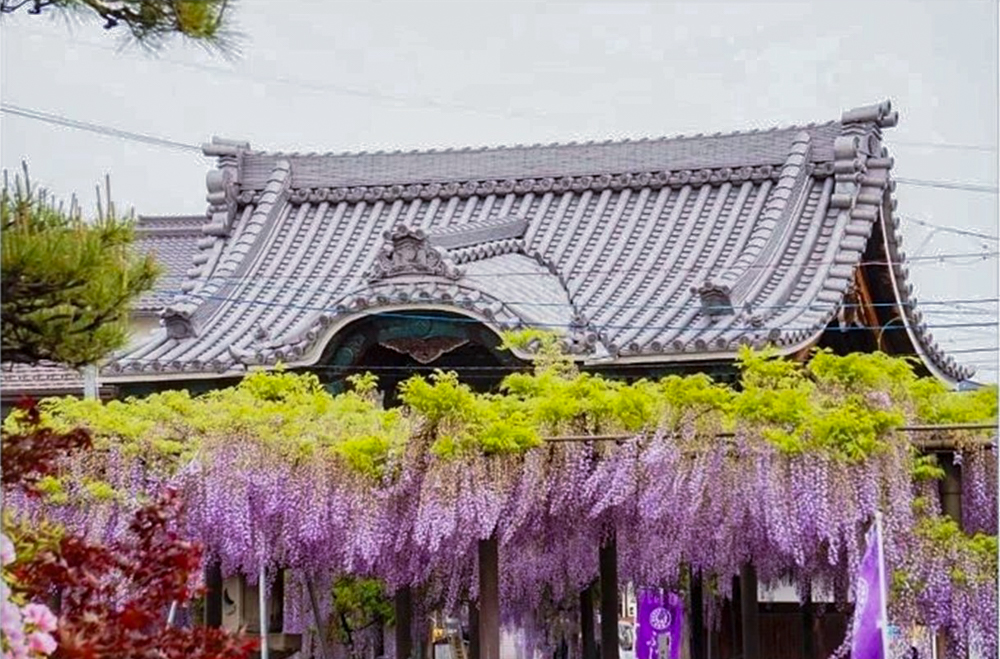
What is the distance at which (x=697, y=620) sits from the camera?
49.2 feet

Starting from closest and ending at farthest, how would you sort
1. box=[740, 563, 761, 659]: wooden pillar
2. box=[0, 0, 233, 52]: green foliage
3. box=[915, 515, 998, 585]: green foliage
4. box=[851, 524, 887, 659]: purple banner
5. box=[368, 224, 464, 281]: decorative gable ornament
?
1. box=[0, 0, 233, 52]: green foliage
2. box=[851, 524, 887, 659]: purple banner
3. box=[915, 515, 998, 585]: green foliage
4. box=[740, 563, 761, 659]: wooden pillar
5. box=[368, 224, 464, 281]: decorative gable ornament

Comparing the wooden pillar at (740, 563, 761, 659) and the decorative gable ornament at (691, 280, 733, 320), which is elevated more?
the decorative gable ornament at (691, 280, 733, 320)

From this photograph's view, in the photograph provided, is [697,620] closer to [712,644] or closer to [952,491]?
[712,644]

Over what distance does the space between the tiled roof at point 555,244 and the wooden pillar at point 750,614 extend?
314 cm

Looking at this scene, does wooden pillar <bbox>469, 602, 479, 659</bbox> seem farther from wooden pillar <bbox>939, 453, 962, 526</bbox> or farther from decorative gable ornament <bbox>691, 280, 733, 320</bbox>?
wooden pillar <bbox>939, 453, 962, 526</bbox>

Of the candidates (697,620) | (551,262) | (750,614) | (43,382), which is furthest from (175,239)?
(750,614)

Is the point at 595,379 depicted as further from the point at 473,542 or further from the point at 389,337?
the point at 389,337

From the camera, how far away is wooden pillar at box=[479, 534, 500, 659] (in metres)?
10.5

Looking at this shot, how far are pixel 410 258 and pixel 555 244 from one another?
9.28ft

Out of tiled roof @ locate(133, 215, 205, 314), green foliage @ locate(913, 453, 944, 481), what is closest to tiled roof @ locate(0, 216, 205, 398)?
tiled roof @ locate(133, 215, 205, 314)

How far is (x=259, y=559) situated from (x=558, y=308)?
496cm

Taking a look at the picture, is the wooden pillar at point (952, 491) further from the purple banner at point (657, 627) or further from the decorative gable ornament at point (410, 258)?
the purple banner at point (657, 627)

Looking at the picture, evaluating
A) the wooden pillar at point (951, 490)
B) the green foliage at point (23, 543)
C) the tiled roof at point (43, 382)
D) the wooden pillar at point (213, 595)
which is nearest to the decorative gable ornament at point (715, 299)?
the wooden pillar at point (213, 595)

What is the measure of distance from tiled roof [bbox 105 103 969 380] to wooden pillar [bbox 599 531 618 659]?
11.5 feet
